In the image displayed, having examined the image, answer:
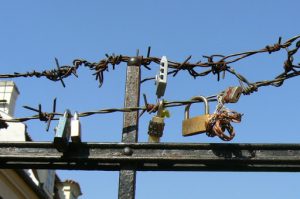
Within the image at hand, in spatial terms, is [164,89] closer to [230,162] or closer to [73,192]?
[230,162]

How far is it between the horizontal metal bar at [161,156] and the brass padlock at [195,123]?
24 cm

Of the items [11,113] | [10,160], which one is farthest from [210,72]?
[11,113]

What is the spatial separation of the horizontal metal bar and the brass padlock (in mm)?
243

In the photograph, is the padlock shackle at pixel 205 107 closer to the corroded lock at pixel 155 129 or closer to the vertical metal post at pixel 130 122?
the corroded lock at pixel 155 129

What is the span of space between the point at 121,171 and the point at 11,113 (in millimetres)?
16705

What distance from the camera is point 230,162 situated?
20.0 feet

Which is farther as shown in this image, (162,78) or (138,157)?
(162,78)

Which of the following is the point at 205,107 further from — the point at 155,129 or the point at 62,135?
the point at 62,135

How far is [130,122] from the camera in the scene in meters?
6.52

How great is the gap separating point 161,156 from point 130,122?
1.77ft

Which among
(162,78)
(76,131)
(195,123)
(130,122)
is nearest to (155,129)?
(130,122)

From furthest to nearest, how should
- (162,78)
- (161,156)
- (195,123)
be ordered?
(162,78) < (195,123) < (161,156)

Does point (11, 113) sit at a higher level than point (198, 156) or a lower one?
higher

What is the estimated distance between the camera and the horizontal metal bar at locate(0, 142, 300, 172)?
6.11m
